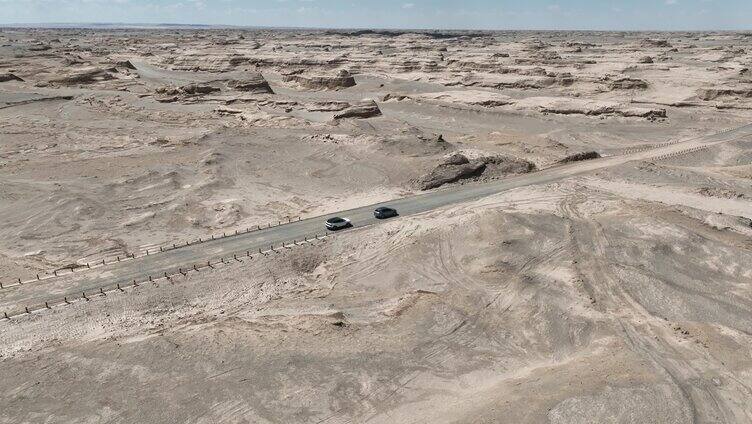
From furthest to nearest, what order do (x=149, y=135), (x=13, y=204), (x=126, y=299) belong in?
(x=149, y=135), (x=13, y=204), (x=126, y=299)

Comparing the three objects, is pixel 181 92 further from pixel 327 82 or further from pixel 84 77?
pixel 327 82

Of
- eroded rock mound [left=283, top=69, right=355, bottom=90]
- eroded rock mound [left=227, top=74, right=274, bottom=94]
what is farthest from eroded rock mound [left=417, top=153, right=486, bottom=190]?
eroded rock mound [left=283, top=69, right=355, bottom=90]

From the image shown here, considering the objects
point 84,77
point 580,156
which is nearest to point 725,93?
point 580,156

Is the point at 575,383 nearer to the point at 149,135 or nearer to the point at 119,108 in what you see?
the point at 149,135

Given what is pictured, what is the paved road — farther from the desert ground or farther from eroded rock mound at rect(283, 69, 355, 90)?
eroded rock mound at rect(283, 69, 355, 90)

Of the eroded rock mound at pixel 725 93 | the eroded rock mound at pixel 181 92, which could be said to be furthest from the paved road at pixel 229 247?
the eroded rock mound at pixel 181 92

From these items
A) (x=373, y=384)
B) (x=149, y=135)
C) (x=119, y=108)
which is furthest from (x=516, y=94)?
(x=373, y=384)
